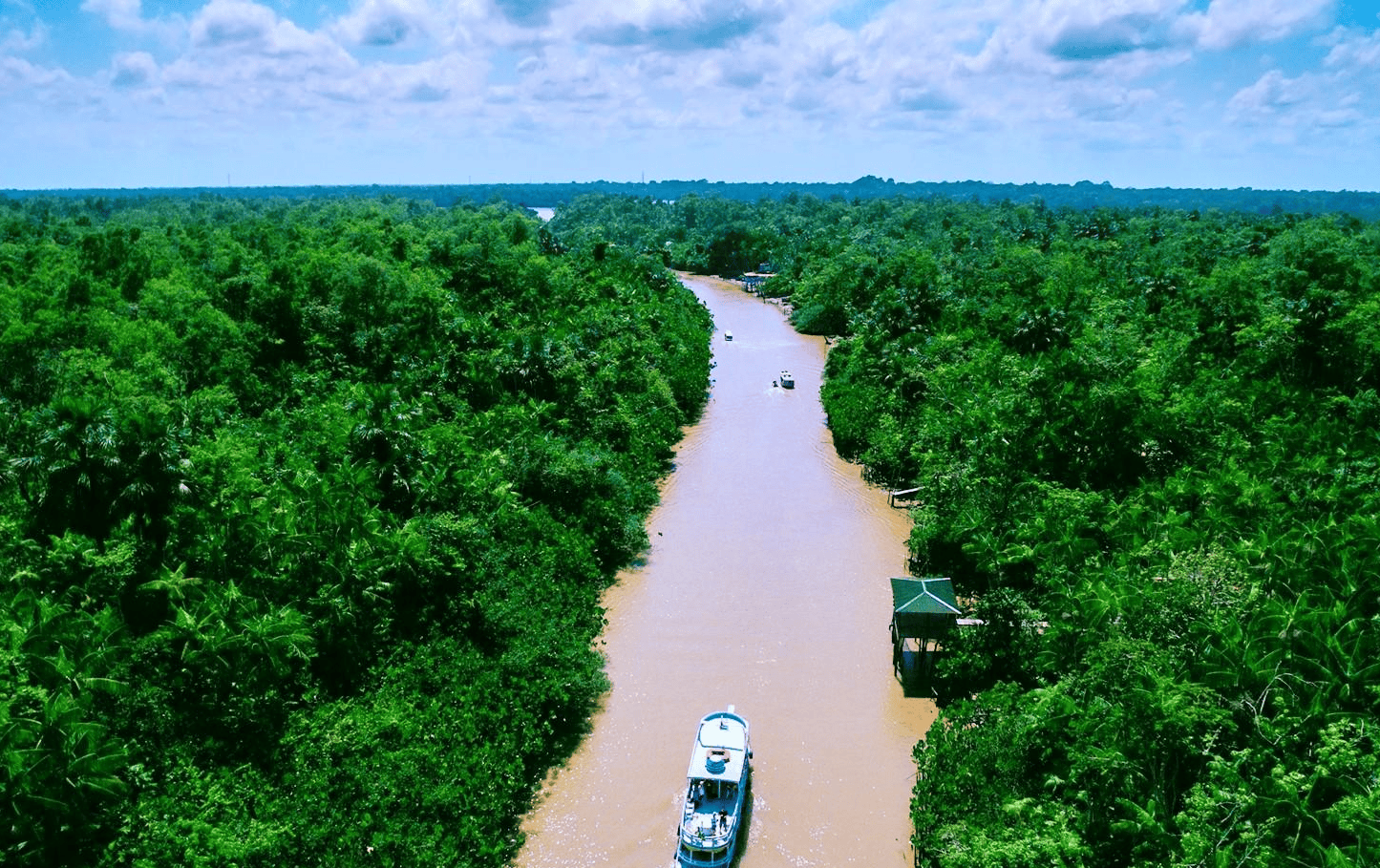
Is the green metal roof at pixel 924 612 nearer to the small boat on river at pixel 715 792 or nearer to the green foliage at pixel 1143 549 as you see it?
the green foliage at pixel 1143 549

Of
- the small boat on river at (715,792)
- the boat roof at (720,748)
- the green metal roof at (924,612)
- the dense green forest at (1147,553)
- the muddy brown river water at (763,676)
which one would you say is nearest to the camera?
the dense green forest at (1147,553)

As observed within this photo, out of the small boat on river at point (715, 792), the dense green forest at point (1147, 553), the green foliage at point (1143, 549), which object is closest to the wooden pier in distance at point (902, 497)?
the green foliage at point (1143, 549)

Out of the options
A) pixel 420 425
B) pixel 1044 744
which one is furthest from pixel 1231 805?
pixel 420 425

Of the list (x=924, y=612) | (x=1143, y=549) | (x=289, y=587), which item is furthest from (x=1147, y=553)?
(x=289, y=587)

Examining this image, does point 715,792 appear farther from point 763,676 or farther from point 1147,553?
point 1147,553

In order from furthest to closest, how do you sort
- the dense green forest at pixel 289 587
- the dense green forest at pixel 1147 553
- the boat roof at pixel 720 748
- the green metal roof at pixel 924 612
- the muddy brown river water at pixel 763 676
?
the green metal roof at pixel 924 612, the muddy brown river water at pixel 763 676, the boat roof at pixel 720 748, the dense green forest at pixel 289 587, the dense green forest at pixel 1147 553

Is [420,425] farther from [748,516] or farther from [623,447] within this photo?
[748,516]
